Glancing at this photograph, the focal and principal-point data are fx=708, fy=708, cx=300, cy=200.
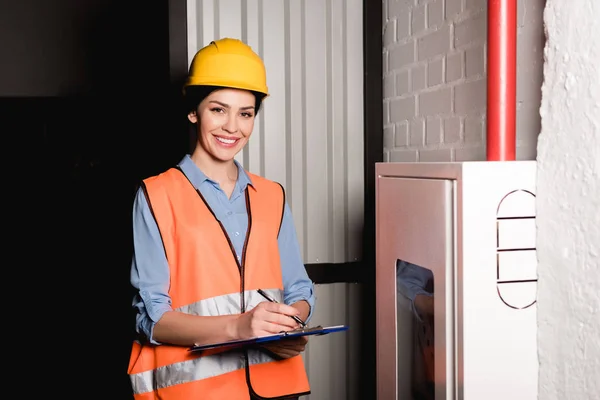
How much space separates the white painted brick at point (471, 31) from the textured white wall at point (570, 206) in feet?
1.56

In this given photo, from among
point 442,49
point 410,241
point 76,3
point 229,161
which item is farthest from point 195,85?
point 76,3

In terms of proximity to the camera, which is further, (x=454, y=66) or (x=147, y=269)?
(x=454, y=66)

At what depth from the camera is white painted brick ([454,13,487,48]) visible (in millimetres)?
2021

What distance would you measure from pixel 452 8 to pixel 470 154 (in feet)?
1.55

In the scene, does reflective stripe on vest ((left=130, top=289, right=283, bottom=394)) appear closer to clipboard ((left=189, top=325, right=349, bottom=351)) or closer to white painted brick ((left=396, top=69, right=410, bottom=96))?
clipboard ((left=189, top=325, right=349, bottom=351))

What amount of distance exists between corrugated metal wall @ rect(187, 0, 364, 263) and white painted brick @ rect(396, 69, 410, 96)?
0.19 meters

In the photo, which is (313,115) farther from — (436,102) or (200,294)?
(200,294)

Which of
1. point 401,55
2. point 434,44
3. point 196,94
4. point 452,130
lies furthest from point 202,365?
point 401,55

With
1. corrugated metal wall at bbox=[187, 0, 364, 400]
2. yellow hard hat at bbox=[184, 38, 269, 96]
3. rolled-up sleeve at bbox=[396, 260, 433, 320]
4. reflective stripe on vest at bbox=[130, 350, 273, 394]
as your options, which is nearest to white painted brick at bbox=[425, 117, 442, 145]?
corrugated metal wall at bbox=[187, 0, 364, 400]

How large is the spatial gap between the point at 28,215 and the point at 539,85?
3.31 m

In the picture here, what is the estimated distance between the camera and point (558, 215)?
4.91 ft

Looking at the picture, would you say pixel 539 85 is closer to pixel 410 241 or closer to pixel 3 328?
pixel 410 241

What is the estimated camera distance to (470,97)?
2084mm

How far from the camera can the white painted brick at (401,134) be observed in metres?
2.54
